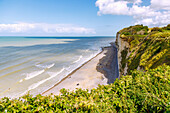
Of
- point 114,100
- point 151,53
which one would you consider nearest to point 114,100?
point 114,100

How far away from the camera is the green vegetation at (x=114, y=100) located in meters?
3.97

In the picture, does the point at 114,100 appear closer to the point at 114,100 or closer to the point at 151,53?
the point at 114,100

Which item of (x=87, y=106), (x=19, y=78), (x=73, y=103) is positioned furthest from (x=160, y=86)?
(x=19, y=78)

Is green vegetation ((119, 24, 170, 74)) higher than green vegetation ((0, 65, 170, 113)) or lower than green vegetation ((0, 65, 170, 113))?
higher

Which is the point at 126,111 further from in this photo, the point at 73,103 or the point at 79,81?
the point at 79,81

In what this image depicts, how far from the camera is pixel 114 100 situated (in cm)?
453

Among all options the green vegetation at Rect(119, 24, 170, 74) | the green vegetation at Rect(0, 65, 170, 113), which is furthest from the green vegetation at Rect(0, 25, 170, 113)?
the green vegetation at Rect(119, 24, 170, 74)

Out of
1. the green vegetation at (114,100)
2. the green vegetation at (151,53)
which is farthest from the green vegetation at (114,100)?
the green vegetation at (151,53)

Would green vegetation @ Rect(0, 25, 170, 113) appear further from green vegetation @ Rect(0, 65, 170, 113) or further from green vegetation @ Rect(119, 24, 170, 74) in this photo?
green vegetation @ Rect(119, 24, 170, 74)

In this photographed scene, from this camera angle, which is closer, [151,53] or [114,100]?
[114,100]

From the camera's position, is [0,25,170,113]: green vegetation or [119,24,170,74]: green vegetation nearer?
[0,25,170,113]: green vegetation

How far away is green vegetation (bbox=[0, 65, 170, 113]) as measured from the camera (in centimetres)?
397

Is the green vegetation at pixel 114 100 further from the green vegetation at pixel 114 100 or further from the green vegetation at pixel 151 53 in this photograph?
the green vegetation at pixel 151 53

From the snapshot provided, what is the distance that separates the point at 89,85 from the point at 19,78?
1538cm
